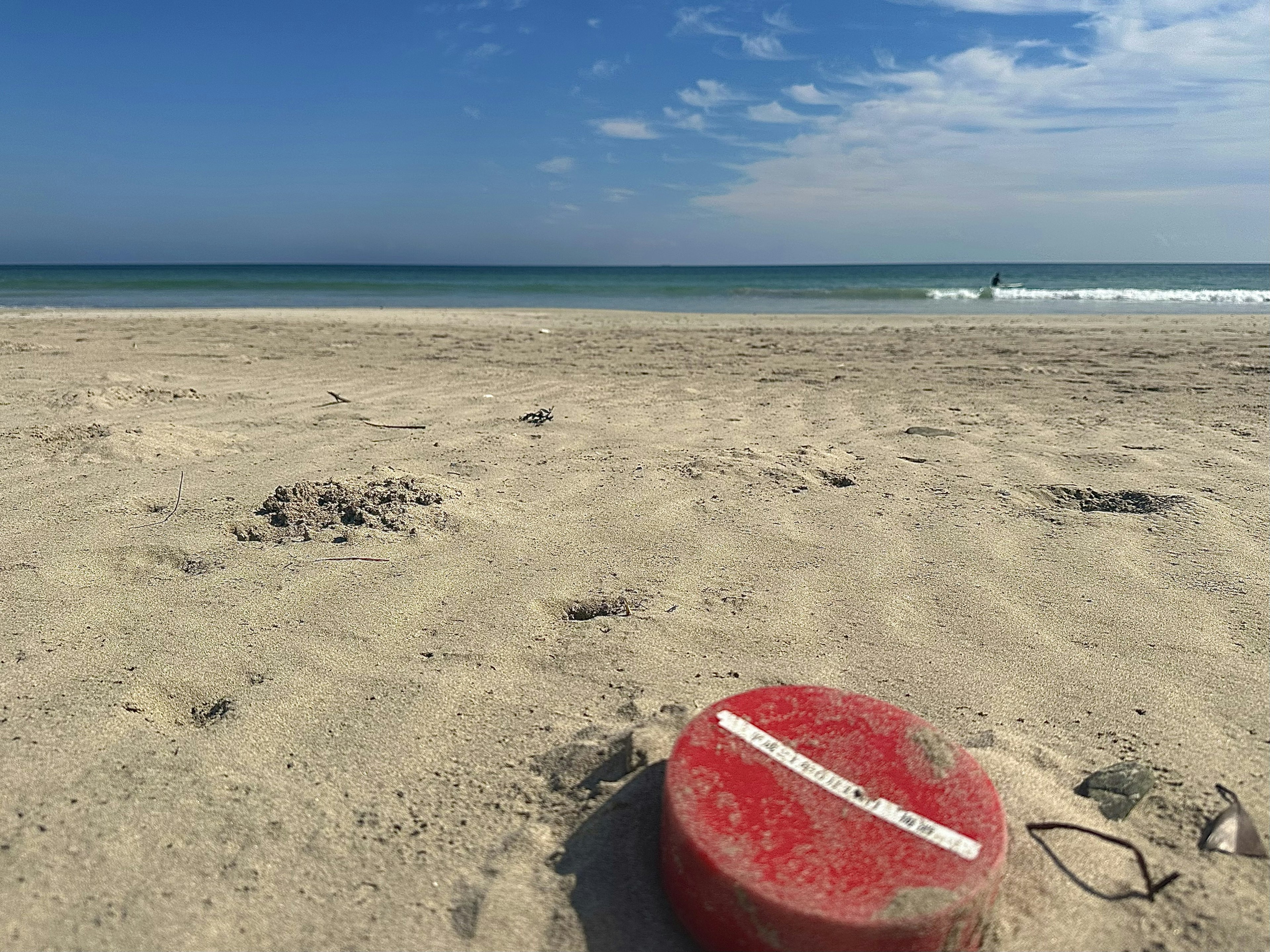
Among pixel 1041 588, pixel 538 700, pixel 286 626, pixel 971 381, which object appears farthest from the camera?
pixel 971 381

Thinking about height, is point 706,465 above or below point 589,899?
above

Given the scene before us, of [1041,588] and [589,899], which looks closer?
[589,899]

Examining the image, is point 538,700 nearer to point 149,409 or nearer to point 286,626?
point 286,626

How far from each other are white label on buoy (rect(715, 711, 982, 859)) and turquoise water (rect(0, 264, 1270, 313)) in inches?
593

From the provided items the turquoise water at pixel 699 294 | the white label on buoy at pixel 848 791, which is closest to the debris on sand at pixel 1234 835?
the white label on buoy at pixel 848 791

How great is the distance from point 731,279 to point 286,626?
43.0 m

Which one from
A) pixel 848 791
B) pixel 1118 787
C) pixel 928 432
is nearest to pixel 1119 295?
pixel 928 432

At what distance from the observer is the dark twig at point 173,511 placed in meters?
2.69

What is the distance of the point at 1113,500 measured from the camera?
3.01 metres

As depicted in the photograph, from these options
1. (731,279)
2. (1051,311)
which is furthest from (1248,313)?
(731,279)

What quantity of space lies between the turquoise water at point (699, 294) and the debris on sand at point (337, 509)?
45.4 feet

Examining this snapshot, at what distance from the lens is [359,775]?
154 centimetres

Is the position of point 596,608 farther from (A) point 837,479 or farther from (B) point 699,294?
(B) point 699,294

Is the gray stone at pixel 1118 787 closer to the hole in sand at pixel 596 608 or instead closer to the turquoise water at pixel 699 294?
the hole in sand at pixel 596 608
